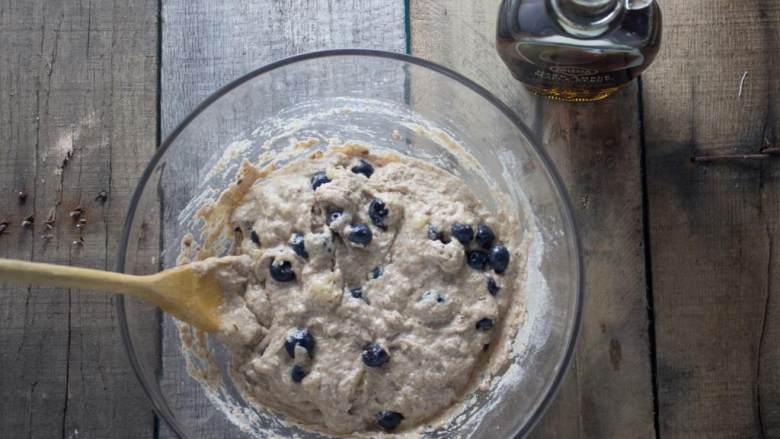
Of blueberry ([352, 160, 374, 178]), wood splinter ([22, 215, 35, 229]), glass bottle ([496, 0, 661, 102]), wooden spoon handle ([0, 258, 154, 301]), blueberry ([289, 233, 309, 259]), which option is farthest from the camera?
wood splinter ([22, 215, 35, 229])

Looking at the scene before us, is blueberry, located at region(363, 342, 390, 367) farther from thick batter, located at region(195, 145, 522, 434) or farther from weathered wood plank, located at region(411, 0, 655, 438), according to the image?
weathered wood plank, located at region(411, 0, 655, 438)

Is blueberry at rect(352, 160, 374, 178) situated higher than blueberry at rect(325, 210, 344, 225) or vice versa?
blueberry at rect(352, 160, 374, 178)

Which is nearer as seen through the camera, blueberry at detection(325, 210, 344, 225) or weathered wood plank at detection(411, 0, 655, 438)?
blueberry at detection(325, 210, 344, 225)

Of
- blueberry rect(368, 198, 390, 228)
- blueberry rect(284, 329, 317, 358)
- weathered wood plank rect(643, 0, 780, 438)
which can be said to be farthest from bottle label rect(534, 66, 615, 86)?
blueberry rect(284, 329, 317, 358)

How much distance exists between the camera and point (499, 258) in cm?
188

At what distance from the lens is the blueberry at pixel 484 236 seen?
1879 mm

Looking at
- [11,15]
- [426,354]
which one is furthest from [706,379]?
[11,15]

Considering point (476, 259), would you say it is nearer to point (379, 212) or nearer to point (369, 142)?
point (379, 212)

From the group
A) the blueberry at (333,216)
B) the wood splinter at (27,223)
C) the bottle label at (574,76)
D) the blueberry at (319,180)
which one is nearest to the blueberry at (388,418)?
the blueberry at (333,216)

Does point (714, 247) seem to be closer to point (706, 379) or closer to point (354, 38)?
point (706, 379)

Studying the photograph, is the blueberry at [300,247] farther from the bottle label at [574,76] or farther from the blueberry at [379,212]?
the bottle label at [574,76]

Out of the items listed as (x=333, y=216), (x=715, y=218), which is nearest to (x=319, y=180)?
(x=333, y=216)

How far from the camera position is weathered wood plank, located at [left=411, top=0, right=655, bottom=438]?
1.99 metres

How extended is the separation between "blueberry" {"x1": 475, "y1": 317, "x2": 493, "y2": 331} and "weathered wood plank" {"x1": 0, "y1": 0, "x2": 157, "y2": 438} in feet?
3.12
